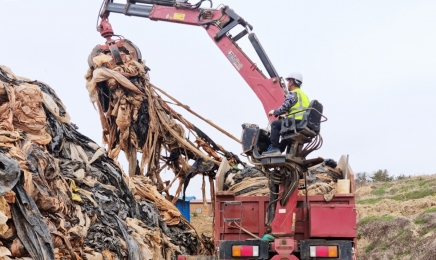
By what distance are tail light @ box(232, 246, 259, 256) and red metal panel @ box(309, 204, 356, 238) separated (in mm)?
672

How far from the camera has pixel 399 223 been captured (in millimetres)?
17719

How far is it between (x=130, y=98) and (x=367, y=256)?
8.38 m

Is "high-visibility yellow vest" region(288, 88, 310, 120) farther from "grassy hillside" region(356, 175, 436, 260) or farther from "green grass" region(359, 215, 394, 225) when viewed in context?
"green grass" region(359, 215, 394, 225)

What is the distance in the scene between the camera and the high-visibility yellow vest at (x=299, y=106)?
6.65m

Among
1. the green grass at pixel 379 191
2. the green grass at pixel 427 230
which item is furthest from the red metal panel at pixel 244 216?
the green grass at pixel 379 191

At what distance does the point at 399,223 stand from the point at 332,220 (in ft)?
37.6

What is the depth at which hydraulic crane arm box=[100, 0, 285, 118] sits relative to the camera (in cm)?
892

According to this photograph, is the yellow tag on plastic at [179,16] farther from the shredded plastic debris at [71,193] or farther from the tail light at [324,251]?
the tail light at [324,251]

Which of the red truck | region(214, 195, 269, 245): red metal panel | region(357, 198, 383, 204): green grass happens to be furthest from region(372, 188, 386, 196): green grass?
region(214, 195, 269, 245): red metal panel

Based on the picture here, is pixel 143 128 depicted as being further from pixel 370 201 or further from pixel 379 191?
pixel 379 191

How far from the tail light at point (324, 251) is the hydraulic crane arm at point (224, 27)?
260 cm

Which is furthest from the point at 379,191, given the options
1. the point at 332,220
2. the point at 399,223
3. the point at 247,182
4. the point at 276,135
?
the point at 276,135

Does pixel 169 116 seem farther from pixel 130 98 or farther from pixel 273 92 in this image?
pixel 273 92

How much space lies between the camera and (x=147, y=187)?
1080 cm
